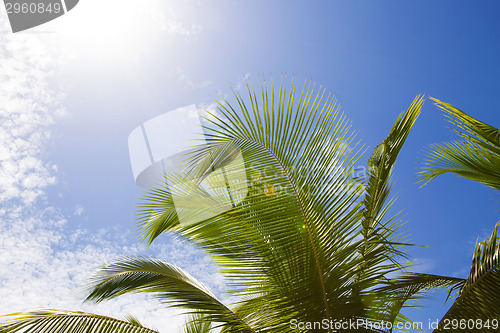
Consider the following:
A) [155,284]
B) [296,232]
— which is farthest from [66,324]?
[296,232]

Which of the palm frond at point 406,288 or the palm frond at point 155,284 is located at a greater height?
the palm frond at point 155,284

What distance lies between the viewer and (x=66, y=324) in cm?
345

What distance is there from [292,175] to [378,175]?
804 millimetres

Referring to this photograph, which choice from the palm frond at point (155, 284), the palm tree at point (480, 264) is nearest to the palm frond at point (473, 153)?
the palm tree at point (480, 264)

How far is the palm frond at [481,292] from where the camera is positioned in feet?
9.74

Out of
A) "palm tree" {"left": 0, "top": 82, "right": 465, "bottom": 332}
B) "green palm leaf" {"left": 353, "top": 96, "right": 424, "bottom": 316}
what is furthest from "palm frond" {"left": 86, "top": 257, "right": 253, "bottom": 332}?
"green palm leaf" {"left": 353, "top": 96, "right": 424, "bottom": 316}

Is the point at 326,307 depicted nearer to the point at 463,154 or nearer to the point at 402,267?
the point at 402,267

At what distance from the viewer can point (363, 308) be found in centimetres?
322

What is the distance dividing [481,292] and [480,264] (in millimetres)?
258

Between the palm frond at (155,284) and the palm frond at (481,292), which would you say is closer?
the palm frond at (481,292)

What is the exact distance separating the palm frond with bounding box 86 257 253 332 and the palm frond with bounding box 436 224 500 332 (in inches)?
79.6

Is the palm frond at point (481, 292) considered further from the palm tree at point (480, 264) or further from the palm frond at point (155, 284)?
the palm frond at point (155, 284)

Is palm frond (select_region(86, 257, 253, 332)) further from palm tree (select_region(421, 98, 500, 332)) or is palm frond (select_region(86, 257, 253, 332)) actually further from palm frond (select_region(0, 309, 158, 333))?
palm tree (select_region(421, 98, 500, 332))

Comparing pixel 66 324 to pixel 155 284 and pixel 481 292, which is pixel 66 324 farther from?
pixel 481 292
